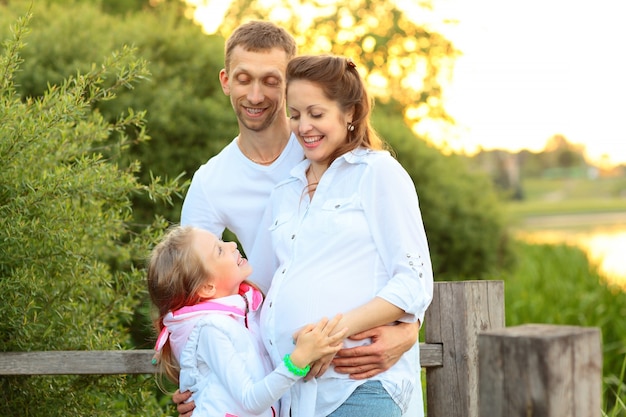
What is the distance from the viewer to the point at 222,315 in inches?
105

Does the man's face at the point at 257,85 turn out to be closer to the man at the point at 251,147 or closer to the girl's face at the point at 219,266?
the man at the point at 251,147

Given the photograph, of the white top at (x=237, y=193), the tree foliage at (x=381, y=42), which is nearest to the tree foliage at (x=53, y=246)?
the white top at (x=237, y=193)

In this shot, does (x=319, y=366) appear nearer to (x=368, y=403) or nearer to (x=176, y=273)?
(x=368, y=403)

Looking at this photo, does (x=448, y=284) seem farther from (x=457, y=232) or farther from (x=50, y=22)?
(x=457, y=232)

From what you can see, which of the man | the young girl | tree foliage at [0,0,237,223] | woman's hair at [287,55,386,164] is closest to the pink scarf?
the young girl

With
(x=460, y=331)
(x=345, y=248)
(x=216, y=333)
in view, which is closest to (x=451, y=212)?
(x=460, y=331)

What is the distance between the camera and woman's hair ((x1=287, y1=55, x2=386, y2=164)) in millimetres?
2697

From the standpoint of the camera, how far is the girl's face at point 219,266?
107 inches

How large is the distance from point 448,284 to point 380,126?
629cm

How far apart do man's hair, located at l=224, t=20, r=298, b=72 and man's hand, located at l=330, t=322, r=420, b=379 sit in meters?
1.17

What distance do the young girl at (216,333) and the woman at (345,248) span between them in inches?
3.5

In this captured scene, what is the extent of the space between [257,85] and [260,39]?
0.17 m

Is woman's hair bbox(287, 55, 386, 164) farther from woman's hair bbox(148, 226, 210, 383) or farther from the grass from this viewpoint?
the grass

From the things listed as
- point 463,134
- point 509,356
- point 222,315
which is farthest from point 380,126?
point 509,356
